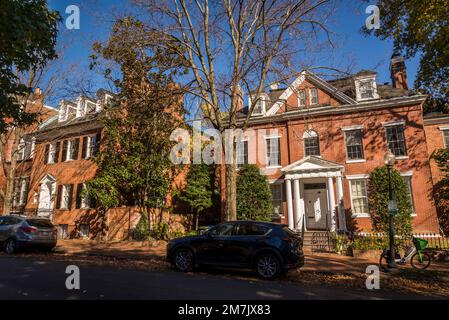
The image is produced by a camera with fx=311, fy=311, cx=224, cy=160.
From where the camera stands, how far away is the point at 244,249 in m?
9.16

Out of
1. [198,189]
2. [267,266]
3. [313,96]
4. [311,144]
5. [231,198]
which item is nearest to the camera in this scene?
[267,266]

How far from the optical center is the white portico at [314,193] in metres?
19.0

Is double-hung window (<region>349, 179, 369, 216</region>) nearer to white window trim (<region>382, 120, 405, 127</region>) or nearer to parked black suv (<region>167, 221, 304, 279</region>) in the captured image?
white window trim (<region>382, 120, 405, 127</region>)

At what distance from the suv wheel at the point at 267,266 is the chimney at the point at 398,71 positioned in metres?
19.1

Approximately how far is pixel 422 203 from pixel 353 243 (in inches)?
265

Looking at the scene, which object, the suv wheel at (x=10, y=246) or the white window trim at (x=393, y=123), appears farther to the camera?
the white window trim at (x=393, y=123)

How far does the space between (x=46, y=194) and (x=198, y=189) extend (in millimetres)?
13013

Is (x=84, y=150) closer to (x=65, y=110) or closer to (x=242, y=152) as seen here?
(x=65, y=110)

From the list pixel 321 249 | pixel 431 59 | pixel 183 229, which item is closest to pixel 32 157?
pixel 183 229

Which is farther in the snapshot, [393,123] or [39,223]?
[393,123]

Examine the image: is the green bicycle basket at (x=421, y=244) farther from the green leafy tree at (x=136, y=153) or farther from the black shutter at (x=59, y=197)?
the black shutter at (x=59, y=197)

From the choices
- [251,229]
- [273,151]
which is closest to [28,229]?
[251,229]

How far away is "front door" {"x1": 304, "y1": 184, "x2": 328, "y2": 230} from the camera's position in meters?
20.2

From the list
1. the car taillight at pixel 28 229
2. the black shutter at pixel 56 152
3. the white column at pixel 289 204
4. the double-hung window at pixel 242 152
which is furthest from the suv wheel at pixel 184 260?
the black shutter at pixel 56 152
